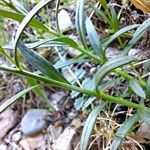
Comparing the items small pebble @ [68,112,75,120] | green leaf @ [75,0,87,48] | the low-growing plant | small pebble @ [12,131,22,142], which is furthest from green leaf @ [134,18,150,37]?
small pebble @ [12,131,22,142]

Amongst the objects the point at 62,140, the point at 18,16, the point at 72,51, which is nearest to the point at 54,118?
the point at 62,140

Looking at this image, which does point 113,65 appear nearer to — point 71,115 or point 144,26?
point 144,26

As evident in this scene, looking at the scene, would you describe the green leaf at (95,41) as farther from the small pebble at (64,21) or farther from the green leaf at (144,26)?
the small pebble at (64,21)

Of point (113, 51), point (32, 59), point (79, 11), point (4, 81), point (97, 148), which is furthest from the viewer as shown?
point (4, 81)

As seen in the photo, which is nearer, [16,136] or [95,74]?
[95,74]

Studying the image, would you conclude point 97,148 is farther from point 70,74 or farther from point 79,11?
point 79,11

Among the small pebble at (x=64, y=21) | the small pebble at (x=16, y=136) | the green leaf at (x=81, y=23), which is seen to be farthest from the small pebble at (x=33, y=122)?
the green leaf at (x=81, y=23)

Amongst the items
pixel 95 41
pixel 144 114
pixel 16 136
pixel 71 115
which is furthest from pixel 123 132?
pixel 16 136

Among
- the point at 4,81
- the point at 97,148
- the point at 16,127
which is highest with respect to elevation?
the point at 4,81

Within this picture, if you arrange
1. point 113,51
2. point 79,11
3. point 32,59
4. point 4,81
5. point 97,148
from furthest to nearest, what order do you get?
point 4,81 → point 113,51 → point 97,148 → point 79,11 → point 32,59
